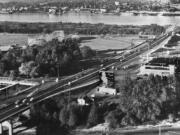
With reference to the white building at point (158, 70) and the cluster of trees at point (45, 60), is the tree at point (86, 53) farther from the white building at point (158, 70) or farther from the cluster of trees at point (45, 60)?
the white building at point (158, 70)

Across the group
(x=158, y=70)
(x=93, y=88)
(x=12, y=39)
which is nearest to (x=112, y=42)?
(x=12, y=39)

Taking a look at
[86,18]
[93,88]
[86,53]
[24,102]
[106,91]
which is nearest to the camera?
[24,102]

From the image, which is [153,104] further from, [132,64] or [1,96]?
[132,64]

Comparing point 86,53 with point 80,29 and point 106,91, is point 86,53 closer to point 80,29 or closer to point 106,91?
point 106,91

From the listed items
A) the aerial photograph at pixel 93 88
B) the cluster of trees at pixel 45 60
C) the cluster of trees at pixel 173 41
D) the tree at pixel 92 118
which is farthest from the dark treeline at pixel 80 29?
the tree at pixel 92 118

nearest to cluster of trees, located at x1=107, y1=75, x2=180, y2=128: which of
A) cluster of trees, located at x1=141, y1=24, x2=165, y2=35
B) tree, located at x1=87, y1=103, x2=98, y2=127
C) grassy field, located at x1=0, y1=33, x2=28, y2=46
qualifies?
tree, located at x1=87, y1=103, x2=98, y2=127

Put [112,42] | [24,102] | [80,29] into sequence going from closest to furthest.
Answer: [24,102] → [112,42] → [80,29]

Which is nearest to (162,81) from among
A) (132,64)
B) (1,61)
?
(132,64)
